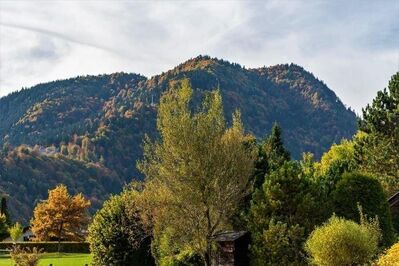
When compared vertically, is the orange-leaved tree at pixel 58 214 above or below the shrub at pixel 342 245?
above

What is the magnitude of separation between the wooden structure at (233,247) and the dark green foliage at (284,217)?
1.24 metres

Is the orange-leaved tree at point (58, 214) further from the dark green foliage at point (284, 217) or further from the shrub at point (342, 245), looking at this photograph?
the shrub at point (342, 245)

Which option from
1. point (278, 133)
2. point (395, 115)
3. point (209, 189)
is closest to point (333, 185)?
point (209, 189)

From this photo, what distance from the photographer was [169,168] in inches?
1152

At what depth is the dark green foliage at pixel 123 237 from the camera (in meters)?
37.1

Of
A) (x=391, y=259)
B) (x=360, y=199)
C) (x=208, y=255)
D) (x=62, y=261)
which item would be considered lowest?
(x=391, y=259)

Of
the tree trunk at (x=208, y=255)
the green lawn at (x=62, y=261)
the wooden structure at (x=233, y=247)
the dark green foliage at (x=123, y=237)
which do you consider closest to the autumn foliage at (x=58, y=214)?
the green lawn at (x=62, y=261)

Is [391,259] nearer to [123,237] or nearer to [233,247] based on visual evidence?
[233,247]

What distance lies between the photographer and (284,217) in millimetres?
28641

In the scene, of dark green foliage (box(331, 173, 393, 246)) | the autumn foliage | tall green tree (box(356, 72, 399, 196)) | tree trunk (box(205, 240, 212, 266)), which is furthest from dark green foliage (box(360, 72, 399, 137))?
the autumn foliage

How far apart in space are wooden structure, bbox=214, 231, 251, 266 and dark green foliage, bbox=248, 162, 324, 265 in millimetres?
1238

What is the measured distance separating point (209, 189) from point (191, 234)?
251 centimetres

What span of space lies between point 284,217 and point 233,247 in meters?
→ 3.41

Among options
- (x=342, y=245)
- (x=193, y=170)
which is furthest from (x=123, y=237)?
(x=342, y=245)
